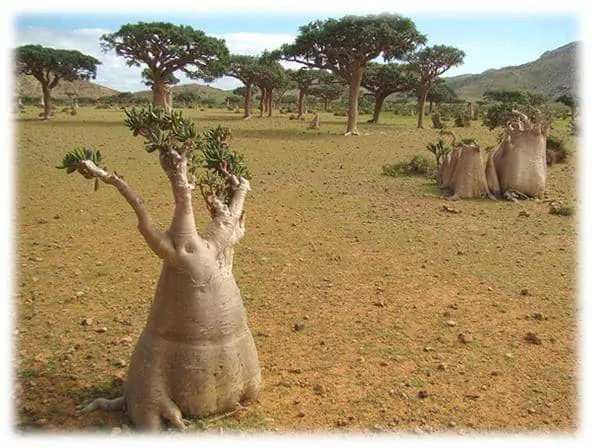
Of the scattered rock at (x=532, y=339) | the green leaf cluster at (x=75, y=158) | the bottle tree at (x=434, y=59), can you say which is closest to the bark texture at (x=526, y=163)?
the scattered rock at (x=532, y=339)

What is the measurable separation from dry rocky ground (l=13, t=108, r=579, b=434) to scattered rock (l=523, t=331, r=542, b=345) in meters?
0.01

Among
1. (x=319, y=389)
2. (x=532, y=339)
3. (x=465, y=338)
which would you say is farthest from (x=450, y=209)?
(x=319, y=389)

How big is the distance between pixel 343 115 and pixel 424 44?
15.6 meters

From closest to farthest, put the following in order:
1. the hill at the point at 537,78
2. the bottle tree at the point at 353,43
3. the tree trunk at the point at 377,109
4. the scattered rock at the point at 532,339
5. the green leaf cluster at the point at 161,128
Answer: the green leaf cluster at the point at 161,128 < the scattered rock at the point at 532,339 < the bottle tree at the point at 353,43 < the tree trunk at the point at 377,109 < the hill at the point at 537,78

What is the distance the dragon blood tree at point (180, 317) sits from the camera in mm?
3314

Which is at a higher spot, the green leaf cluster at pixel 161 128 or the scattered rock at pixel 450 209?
the green leaf cluster at pixel 161 128

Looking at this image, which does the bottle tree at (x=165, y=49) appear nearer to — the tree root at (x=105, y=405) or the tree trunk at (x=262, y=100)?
the tree trunk at (x=262, y=100)

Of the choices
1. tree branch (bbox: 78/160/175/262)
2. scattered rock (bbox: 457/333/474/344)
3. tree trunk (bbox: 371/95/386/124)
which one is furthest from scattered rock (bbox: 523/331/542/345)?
tree trunk (bbox: 371/95/386/124)

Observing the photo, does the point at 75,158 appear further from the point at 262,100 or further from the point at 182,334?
the point at 262,100

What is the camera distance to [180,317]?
3.37 meters

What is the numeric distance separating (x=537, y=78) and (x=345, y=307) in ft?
260

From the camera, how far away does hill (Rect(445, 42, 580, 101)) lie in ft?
216

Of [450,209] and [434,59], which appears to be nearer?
[450,209]

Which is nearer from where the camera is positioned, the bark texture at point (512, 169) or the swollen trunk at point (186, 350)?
the swollen trunk at point (186, 350)
